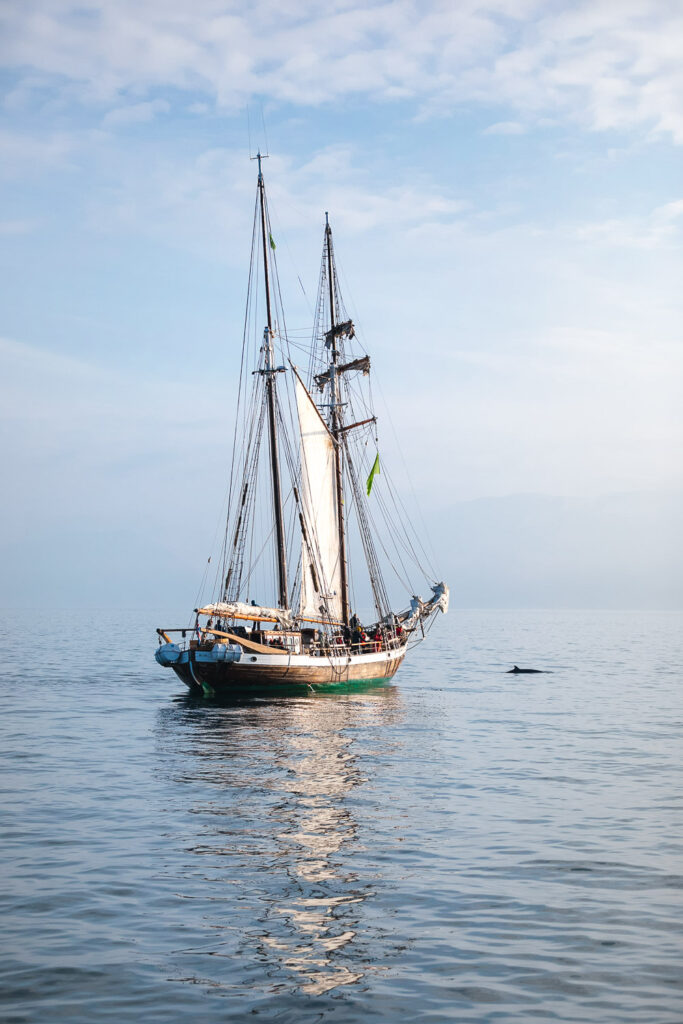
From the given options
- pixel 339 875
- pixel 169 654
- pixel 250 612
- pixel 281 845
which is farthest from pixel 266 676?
pixel 339 875

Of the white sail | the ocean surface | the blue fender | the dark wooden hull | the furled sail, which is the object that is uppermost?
the white sail

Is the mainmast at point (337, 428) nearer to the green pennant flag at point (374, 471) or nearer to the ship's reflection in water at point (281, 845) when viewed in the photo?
the green pennant flag at point (374, 471)

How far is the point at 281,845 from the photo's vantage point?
1867cm

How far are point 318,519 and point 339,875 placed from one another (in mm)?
43989

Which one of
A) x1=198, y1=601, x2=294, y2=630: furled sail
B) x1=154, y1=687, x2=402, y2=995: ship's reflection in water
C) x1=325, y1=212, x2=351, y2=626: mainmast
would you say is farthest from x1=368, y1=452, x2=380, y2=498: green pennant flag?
x1=154, y1=687, x2=402, y2=995: ship's reflection in water

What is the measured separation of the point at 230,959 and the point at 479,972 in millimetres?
3313

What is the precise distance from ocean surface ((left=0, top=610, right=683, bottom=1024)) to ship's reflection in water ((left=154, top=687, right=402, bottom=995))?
0.06m

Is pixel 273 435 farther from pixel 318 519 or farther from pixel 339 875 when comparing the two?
pixel 339 875

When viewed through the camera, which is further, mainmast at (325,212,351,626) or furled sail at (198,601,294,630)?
mainmast at (325,212,351,626)

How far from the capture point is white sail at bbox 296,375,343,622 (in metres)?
58.5

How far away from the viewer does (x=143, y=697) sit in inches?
2068

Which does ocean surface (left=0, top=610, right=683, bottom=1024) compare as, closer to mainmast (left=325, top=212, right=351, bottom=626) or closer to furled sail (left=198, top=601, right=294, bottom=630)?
furled sail (left=198, top=601, right=294, bottom=630)

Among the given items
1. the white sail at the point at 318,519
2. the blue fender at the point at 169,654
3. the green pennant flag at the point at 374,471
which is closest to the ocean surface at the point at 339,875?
the blue fender at the point at 169,654

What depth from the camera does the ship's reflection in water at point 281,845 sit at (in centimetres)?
1282
